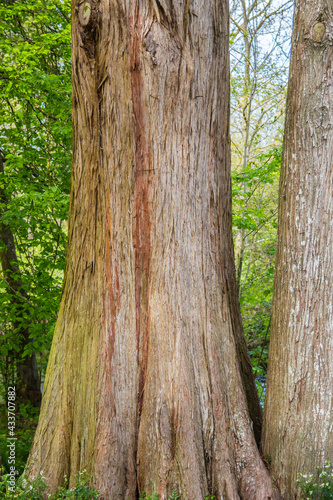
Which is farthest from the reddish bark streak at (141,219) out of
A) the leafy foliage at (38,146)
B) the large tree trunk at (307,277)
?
the leafy foliage at (38,146)

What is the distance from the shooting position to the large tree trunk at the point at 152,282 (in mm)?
2752

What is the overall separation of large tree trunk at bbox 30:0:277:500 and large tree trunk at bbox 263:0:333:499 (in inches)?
11.1

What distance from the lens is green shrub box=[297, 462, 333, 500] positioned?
8.68 feet

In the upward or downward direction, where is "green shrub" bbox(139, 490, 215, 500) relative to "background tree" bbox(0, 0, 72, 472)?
downward

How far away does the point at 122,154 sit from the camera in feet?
9.49

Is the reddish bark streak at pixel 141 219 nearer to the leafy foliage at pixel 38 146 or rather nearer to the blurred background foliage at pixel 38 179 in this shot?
the blurred background foliage at pixel 38 179

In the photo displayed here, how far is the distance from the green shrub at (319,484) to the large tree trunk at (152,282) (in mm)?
253

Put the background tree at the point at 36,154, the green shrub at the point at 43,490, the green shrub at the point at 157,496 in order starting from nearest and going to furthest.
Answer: the green shrub at the point at 157,496
the green shrub at the point at 43,490
the background tree at the point at 36,154

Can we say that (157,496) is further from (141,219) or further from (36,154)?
(36,154)

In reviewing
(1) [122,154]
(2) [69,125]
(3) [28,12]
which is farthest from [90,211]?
(3) [28,12]

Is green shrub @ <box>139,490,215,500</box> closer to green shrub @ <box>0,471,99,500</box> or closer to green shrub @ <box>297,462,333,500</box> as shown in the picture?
green shrub @ <box>0,471,99,500</box>

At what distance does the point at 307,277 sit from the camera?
2832 mm

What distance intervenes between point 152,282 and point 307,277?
107cm

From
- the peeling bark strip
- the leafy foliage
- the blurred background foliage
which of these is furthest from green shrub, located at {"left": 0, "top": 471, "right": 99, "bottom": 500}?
the leafy foliage
